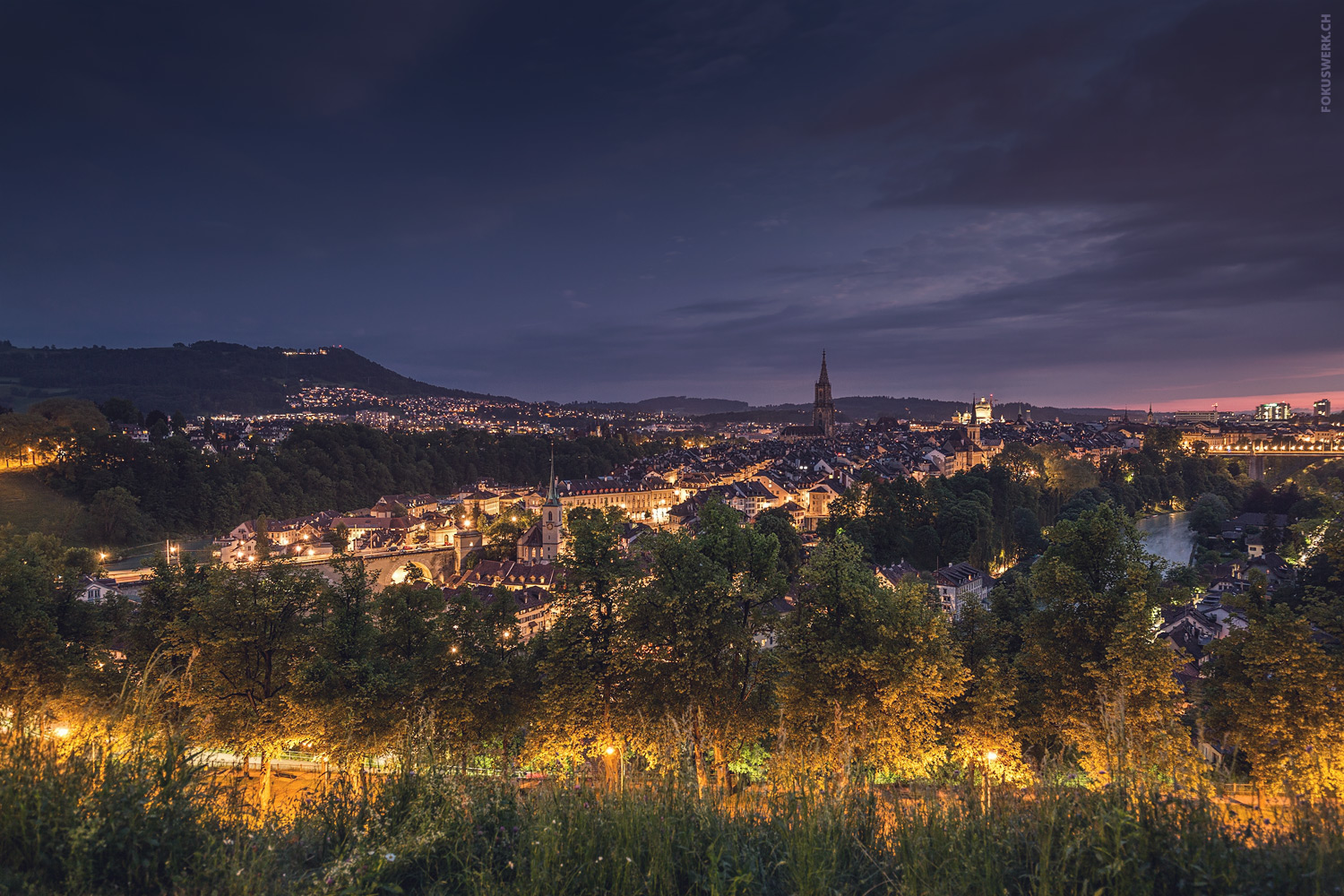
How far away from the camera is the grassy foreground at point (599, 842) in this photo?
3.83 meters

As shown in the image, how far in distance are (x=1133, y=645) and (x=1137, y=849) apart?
33.6 ft

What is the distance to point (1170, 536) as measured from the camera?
68750 millimetres

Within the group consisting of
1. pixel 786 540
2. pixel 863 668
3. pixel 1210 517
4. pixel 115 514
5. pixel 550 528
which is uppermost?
pixel 863 668

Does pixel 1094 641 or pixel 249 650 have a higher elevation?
pixel 1094 641

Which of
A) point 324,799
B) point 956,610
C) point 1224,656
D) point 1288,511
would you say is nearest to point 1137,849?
point 324,799

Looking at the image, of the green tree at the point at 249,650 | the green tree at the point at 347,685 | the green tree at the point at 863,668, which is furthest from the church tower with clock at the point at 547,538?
the green tree at the point at 863,668

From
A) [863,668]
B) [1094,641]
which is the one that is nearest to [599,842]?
[863,668]

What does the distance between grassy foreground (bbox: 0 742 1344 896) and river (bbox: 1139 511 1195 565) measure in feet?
184

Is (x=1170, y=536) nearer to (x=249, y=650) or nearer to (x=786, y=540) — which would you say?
(x=786, y=540)

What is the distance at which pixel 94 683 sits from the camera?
15062 mm

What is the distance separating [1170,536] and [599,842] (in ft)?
268

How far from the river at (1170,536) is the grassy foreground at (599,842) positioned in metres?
56.1

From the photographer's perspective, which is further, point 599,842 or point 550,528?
point 550,528

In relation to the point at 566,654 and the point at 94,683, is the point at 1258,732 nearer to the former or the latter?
the point at 566,654
